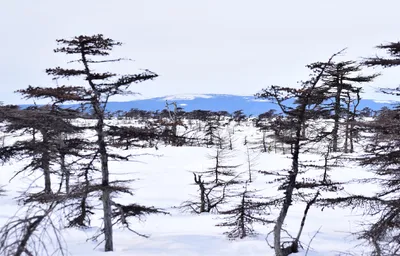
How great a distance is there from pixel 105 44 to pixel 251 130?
7566 cm

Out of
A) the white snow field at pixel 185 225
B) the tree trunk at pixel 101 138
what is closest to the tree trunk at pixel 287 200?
the white snow field at pixel 185 225

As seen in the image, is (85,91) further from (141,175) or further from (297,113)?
(141,175)

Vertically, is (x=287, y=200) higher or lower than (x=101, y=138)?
lower

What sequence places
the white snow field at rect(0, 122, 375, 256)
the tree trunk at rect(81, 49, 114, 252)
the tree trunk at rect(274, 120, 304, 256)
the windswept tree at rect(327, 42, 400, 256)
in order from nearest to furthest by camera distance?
1. the windswept tree at rect(327, 42, 400, 256)
2. the tree trunk at rect(274, 120, 304, 256)
3. the tree trunk at rect(81, 49, 114, 252)
4. the white snow field at rect(0, 122, 375, 256)

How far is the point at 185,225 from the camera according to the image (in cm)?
2003

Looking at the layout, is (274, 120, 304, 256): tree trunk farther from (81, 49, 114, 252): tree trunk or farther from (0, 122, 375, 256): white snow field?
(81, 49, 114, 252): tree trunk

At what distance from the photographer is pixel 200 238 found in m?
15.8

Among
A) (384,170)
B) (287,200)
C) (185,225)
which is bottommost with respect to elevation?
(185,225)

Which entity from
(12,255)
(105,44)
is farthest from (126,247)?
(12,255)

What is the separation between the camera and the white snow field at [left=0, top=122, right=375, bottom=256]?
45.6 ft

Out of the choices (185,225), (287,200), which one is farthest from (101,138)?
(185,225)

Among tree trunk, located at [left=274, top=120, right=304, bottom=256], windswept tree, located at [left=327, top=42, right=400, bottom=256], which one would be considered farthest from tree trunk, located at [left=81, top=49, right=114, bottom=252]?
windswept tree, located at [left=327, top=42, right=400, bottom=256]

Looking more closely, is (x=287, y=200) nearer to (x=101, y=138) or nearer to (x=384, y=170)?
(x=384, y=170)

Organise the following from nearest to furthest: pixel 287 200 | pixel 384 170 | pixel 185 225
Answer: pixel 384 170 → pixel 287 200 → pixel 185 225
